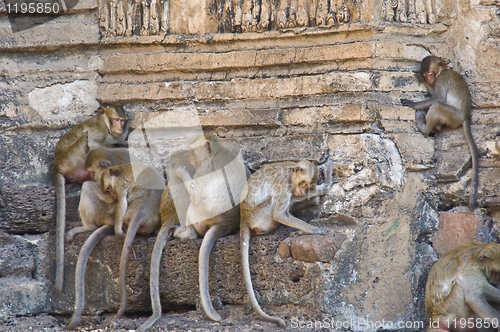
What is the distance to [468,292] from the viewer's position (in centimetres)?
309

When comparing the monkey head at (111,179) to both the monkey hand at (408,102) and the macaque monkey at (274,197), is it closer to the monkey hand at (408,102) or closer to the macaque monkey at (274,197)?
the macaque monkey at (274,197)

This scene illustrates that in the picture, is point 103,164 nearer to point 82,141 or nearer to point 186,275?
point 82,141

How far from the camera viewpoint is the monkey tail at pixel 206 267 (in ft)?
11.4

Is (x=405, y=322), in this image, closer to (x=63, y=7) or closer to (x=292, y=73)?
(x=292, y=73)

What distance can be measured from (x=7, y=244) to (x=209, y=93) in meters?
1.93

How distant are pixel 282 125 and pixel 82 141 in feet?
5.26

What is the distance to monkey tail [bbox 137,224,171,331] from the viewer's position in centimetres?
350

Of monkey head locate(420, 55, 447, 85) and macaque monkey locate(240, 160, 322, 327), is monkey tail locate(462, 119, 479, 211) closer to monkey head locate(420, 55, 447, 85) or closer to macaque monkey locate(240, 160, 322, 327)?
monkey head locate(420, 55, 447, 85)

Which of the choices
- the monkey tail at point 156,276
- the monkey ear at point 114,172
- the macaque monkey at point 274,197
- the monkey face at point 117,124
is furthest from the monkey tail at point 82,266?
the macaque monkey at point 274,197

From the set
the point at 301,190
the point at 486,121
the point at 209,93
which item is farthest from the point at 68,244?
the point at 486,121

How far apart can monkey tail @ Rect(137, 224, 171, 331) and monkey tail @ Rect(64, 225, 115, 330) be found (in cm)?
48

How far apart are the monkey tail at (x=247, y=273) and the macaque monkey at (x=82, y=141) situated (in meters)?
1.50

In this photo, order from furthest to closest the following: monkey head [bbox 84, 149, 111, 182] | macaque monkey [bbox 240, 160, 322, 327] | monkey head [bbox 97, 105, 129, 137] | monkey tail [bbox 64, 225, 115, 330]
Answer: monkey head [bbox 97, 105, 129, 137]
monkey head [bbox 84, 149, 111, 182]
monkey tail [bbox 64, 225, 115, 330]
macaque monkey [bbox 240, 160, 322, 327]

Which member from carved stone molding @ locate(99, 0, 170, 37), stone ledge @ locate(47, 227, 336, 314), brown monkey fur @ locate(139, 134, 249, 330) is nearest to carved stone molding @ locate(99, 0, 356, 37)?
carved stone molding @ locate(99, 0, 170, 37)
